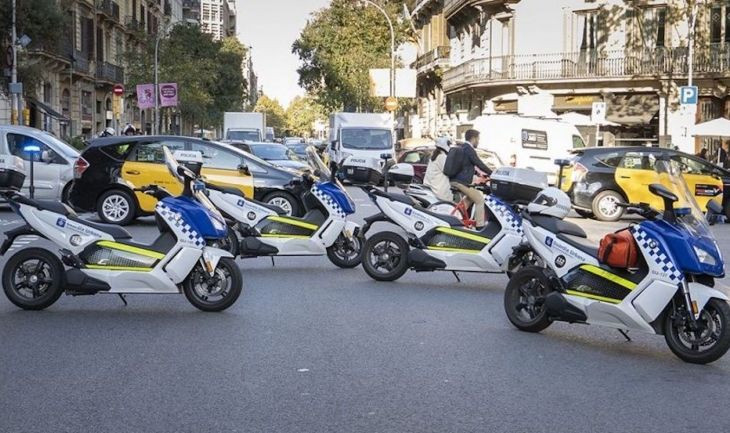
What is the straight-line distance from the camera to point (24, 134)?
19.8 metres

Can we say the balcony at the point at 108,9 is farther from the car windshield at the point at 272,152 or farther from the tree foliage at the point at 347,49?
the car windshield at the point at 272,152

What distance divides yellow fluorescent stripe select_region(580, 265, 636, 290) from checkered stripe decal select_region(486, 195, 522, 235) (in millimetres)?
2592

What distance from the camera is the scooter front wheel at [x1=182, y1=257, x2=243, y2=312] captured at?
8734 mm

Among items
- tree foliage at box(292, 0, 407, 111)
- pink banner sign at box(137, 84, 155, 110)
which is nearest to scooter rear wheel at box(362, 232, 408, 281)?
pink banner sign at box(137, 84, 155, 110)

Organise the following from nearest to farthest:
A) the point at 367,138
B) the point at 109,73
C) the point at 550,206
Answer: the point at 550,206
the point at 367,138
the point at 109,73

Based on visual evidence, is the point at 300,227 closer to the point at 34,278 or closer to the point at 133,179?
the point at 34,278

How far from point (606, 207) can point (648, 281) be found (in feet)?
45.2

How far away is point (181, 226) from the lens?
346 inches

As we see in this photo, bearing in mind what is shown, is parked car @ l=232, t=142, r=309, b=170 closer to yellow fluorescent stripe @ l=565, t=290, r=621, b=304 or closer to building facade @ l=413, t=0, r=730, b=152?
building facade @ l=413, t=0, r=730, b=152

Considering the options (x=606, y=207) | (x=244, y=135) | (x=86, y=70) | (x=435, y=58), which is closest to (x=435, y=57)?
(x=435, y=58)

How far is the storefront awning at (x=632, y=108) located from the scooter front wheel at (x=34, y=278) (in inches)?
1348

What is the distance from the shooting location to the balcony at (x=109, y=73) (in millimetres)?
56009

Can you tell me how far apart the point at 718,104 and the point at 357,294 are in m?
31.8

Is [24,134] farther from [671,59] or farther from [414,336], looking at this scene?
[671,59]
